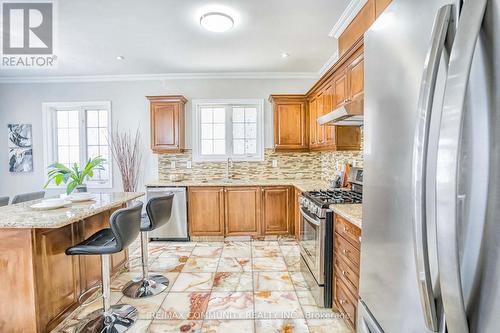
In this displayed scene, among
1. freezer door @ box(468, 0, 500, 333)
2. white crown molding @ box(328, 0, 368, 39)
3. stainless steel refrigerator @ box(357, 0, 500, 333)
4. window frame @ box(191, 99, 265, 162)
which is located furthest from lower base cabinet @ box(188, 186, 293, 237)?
freezer door @ box(468, 0, 500, 333)

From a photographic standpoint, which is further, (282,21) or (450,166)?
(282,21)

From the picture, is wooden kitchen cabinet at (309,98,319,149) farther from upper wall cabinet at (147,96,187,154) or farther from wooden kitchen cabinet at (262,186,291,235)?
upper wall cabinet at (147,96,187,154)

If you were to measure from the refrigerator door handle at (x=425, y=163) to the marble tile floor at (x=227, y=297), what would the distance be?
161 cm

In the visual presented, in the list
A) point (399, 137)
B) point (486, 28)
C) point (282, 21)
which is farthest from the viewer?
point (282, 21)

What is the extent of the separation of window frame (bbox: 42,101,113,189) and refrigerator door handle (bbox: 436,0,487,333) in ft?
16.0

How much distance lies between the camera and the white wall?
4.38 meters

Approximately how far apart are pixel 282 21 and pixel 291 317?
2.83m

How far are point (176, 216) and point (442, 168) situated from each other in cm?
371

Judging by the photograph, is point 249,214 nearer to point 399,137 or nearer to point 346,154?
point 346,154

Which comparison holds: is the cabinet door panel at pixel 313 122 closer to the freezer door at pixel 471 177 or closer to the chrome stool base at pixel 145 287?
the chrome stool base at pixel 145 287

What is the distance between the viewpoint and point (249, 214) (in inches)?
153

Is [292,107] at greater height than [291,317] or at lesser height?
greater

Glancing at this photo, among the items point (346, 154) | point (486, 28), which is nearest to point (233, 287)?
point (346, 154)

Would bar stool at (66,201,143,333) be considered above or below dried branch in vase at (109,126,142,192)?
below
